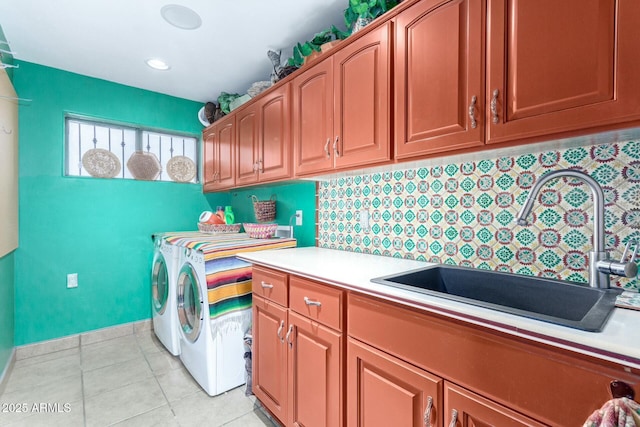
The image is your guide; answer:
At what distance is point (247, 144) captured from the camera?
7.95 ft

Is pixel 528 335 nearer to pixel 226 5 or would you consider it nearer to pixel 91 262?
pixel 226 5

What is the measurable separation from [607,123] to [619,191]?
35 centimetres

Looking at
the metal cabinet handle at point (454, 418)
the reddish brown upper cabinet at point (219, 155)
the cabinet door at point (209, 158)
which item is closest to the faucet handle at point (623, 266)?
the metal cabinet handle at point (454, 418)

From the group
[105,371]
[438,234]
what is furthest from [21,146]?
[438,234]

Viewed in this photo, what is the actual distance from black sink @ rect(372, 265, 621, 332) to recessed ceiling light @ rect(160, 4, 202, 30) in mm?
1923

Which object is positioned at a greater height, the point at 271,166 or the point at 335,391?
the point at 271,166

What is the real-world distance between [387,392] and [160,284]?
7.72 ft

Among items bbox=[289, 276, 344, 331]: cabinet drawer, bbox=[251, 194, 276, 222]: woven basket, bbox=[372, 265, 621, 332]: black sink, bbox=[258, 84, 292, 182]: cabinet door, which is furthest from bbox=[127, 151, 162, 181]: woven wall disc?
bbox=[372, 265, 621, 332]: black sink

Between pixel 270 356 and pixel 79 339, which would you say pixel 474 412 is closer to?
pixel 270 356

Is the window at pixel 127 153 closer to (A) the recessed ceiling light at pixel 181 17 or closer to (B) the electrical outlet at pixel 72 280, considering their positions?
(B) the electrical outlet at pixel 72 280

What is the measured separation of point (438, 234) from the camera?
1.49m

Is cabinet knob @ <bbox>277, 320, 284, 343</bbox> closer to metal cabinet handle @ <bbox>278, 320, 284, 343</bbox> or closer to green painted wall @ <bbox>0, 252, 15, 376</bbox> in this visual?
metal cabinet handle @ <bbox>278, 320, 284, 343</bbox>

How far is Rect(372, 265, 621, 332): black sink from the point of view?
0.83 metres

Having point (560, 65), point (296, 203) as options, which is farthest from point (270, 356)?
point (560, 65)
